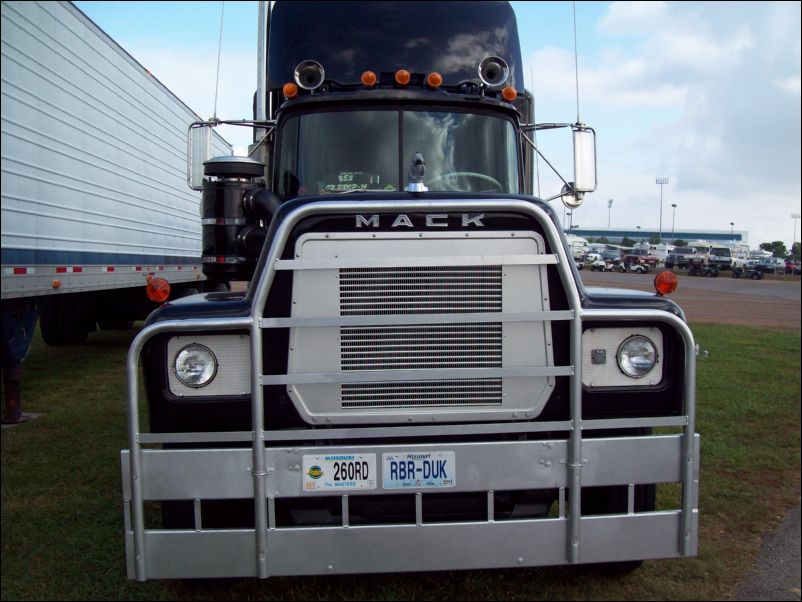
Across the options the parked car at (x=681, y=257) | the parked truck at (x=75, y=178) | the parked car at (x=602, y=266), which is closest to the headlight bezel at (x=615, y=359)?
the parked truck at (x=75, y=178)

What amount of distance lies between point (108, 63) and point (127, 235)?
2.18 meters

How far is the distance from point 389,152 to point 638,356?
2.16 m

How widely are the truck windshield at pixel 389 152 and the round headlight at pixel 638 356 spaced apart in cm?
169

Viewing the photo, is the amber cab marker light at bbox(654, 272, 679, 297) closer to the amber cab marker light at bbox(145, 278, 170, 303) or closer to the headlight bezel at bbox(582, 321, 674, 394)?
the headlight bezel at bbox(582, 321, 674, 394)

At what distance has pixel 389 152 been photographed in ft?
15.4

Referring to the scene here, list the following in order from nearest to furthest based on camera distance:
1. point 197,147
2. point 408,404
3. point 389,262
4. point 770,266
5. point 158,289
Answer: point 389,262 → point 408,404 → point 158,289 → point 197,147 → point 770,266

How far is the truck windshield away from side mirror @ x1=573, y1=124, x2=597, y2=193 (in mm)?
673

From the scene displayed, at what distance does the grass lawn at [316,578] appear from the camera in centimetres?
385

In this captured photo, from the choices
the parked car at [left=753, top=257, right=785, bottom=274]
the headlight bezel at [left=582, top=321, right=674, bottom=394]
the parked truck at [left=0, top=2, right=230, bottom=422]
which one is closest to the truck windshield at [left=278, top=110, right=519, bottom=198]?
the headlight bezel at [left=582, top=321, right=674, bottom=394]

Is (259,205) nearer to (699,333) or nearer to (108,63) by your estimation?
(108,63)

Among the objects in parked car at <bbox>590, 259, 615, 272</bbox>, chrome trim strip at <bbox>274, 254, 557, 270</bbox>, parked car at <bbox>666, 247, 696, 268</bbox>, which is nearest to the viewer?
chrome trim strip at <bbox>274, 254, 557, 270</bbox>

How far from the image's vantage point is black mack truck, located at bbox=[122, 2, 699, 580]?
3.07 m

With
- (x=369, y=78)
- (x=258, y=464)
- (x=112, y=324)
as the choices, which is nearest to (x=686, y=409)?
(x=258, y=464)

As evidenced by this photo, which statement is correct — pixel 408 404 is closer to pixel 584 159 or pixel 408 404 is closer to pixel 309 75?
pixel 309 75
